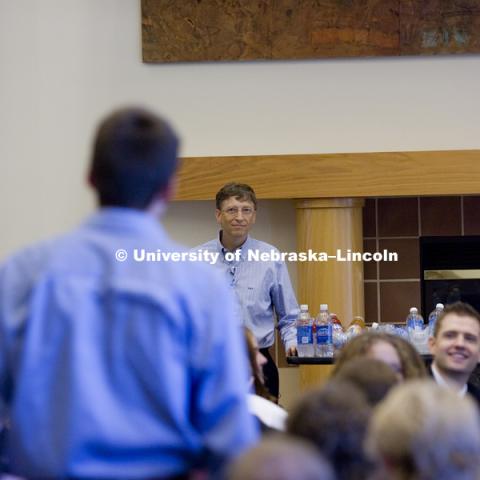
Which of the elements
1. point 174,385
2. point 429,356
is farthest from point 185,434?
point 429,356

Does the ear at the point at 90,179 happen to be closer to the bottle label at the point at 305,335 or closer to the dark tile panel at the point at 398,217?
the bottle label at the point at 305,335

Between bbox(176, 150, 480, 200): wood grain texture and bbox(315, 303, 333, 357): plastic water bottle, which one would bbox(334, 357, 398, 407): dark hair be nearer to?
bbox(315, 303, 333, 357): plastic water bottle

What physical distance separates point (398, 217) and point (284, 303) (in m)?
1.41

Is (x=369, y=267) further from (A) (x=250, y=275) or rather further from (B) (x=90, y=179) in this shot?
(B) (x=90, y=179)

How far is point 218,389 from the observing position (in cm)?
177

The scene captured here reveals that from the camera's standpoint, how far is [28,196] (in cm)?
652

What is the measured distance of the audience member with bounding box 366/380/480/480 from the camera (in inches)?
63.9

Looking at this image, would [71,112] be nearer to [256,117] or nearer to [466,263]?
[256,117]

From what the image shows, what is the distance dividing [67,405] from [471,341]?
2146 mm

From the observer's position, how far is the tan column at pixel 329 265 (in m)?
6.14

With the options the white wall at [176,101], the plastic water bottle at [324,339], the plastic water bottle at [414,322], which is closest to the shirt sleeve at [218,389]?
the plastic water bottle at [324,339]

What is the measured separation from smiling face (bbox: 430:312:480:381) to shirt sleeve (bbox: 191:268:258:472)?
1901mm

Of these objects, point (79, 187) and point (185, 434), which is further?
point (79, 187)

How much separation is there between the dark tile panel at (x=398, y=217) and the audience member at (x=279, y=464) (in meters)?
5.08
